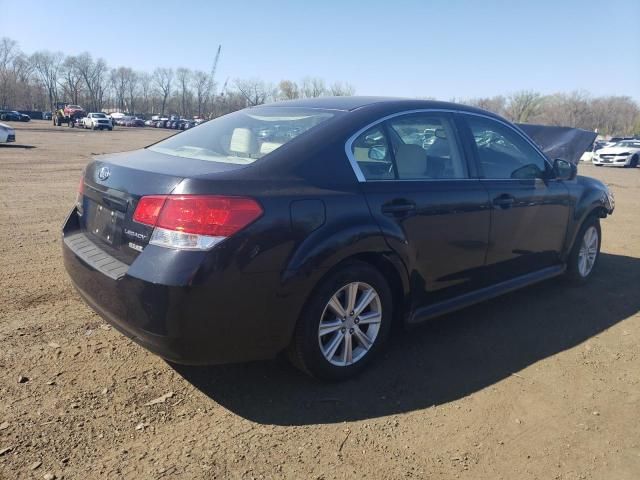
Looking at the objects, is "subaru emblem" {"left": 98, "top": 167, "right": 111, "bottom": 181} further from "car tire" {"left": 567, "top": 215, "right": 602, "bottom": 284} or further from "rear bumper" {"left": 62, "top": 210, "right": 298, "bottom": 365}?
"car tire" {"left": 567, "top": 215, "right": 602, "bottom": 284}

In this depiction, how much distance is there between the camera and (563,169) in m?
4.75

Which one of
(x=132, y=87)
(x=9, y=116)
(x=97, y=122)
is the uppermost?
(x=132, y=87)

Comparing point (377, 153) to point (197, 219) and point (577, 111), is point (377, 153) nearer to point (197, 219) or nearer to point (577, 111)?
point (197, 219)

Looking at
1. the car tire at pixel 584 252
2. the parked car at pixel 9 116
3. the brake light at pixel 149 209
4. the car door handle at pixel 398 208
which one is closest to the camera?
the brake light at pixel 149 209

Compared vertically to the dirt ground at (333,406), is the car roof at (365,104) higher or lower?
higher

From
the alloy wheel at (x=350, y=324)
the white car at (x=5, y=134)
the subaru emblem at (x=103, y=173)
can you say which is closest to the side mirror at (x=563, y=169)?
the alloy wheel at (x=350, y=324)

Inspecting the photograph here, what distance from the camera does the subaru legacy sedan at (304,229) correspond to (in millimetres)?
2549

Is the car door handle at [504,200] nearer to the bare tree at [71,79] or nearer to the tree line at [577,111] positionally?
the tree line at [577,111]

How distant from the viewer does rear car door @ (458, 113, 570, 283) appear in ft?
13.1

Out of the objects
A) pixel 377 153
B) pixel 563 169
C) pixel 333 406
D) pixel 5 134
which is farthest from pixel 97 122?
pixel 333 406

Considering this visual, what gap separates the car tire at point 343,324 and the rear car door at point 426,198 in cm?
29

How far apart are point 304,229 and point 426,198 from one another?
105 cm

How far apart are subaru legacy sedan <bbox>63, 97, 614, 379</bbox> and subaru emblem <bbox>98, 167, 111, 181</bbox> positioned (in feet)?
0.04

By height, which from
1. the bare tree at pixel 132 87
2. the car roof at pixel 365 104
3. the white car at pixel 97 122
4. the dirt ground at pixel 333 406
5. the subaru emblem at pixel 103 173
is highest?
the bare tree at pixel 132 87
